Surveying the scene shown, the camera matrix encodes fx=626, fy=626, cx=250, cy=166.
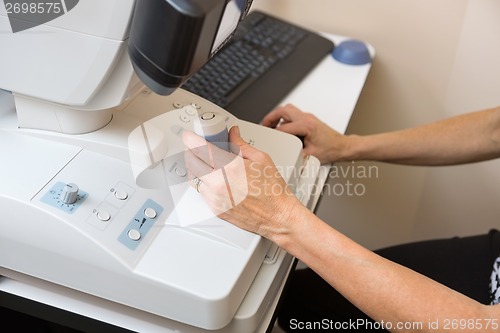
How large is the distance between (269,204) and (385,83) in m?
0.76

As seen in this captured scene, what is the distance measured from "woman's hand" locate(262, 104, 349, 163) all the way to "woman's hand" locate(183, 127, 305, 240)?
0.83ft

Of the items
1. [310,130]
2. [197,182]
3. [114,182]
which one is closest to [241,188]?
[197,182]

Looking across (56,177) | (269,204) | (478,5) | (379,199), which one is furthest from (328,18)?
(56,177)

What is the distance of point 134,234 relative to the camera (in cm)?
72

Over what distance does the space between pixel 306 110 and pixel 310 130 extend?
13 centimetres

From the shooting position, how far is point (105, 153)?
0.79m

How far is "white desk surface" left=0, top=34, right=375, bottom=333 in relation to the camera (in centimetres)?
76

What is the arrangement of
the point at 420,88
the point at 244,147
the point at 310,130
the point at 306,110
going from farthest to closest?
the point at 420,88, the point at 306,110, the point at 310,130, the point at 244,147

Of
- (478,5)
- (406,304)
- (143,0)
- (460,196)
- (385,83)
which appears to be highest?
(143,0)

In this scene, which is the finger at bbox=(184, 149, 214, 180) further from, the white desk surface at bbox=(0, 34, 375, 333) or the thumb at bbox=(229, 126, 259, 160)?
the white desk surface at bbox=(0, 34, 375, 333)

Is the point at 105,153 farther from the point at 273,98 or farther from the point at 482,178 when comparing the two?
the point at 482,178

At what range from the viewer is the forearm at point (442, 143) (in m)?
1.13

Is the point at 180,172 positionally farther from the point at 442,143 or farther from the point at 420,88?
the point at 420,88

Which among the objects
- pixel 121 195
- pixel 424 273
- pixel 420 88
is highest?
pixel 121 195
